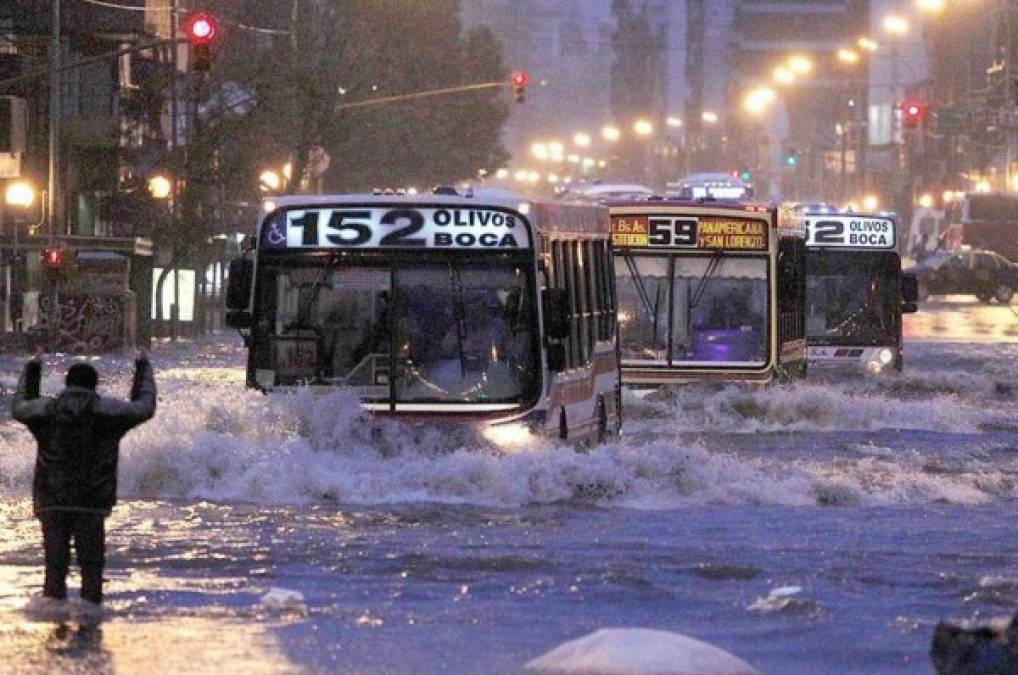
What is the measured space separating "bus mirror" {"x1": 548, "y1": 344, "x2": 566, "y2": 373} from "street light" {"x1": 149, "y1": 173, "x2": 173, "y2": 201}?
151 ft

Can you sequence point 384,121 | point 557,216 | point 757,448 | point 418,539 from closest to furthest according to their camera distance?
point 418,539
point 557,216
point 757,448
point 384,121

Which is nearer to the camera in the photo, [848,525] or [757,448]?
[848,525]

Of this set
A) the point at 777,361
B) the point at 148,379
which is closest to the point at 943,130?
the point at 777,361

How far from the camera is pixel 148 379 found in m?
13.7

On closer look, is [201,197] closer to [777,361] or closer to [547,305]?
[777,361]

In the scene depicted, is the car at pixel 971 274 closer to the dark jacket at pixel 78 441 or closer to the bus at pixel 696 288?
the bus at pixel 696 288

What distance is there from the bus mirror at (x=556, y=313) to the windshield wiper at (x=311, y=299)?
163cm

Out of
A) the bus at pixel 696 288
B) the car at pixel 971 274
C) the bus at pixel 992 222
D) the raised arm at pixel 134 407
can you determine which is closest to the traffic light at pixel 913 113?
the car at pixel 971 274

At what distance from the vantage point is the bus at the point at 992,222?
94.2m

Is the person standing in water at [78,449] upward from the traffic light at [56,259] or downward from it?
downward

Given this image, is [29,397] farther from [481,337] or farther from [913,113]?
[913,113]

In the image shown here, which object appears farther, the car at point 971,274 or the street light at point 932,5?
the street light at point 932,5

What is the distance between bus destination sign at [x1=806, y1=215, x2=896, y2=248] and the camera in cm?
3603

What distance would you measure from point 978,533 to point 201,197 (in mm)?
47487
